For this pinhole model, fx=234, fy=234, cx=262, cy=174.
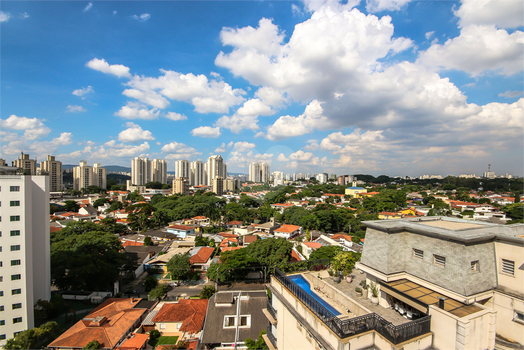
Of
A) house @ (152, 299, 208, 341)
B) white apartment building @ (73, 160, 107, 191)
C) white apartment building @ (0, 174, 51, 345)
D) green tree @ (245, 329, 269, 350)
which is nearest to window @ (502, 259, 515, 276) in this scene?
green tree @ (245, 329, 269, 350)

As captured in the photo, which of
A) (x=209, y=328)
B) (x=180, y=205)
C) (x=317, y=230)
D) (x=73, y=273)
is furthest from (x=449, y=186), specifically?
(x=73, y=273)

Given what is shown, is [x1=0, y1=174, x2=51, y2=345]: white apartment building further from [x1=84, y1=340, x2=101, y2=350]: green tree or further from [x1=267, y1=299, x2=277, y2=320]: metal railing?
[x1=267, y1=299, x2=277, y2=320]: metal railing

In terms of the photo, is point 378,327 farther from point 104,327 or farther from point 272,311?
point 104,327

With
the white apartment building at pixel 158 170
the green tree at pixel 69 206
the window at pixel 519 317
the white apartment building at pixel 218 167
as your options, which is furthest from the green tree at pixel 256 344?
the white apartment building at pixel 158 170

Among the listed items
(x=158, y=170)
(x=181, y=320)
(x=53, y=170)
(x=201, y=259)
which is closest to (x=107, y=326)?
(x=181, y=320)

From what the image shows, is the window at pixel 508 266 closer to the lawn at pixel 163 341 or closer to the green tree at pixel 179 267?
the lawn at pixel 163 341

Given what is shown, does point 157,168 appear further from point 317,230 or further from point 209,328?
point 209,328
